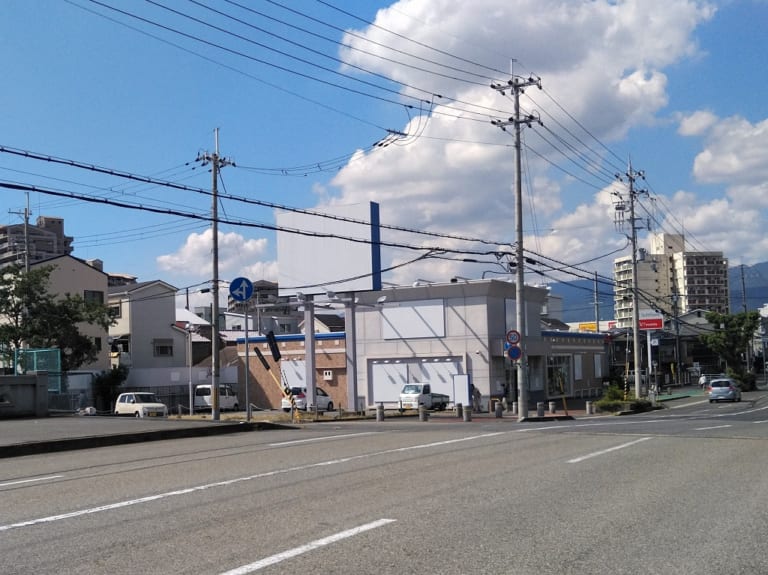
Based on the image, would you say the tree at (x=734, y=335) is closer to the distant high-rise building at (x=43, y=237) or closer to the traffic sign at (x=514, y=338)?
the traffic sign at (x=514, y=338)

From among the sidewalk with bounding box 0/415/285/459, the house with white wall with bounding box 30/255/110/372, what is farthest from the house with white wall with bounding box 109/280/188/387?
the sidewalk with bounding box 0/415/285/459

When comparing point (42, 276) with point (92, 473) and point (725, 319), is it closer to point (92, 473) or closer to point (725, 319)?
point (92, 473)

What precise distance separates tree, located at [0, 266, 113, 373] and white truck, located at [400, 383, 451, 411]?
20478mm

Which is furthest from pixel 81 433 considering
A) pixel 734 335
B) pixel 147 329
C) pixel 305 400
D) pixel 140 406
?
pixel 734 335

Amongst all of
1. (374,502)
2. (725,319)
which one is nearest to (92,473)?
(374,502)

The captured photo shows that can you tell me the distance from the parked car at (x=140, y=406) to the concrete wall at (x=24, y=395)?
12.6 m

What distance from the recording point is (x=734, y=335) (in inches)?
2670

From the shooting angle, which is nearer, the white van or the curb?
the curb

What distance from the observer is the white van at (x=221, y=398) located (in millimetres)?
50312

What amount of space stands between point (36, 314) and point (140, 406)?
37.7ft

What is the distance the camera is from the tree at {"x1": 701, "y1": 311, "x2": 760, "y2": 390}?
6756cm

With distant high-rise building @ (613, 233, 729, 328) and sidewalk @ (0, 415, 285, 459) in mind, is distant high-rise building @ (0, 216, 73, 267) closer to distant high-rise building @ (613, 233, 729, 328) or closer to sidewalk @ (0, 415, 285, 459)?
sidewalk @ (0, 415, 285, 459)

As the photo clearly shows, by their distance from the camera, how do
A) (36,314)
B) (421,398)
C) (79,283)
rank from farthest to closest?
(79,283) < (36,314) < (421,398)

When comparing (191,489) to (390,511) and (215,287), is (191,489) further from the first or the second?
(215,287)
